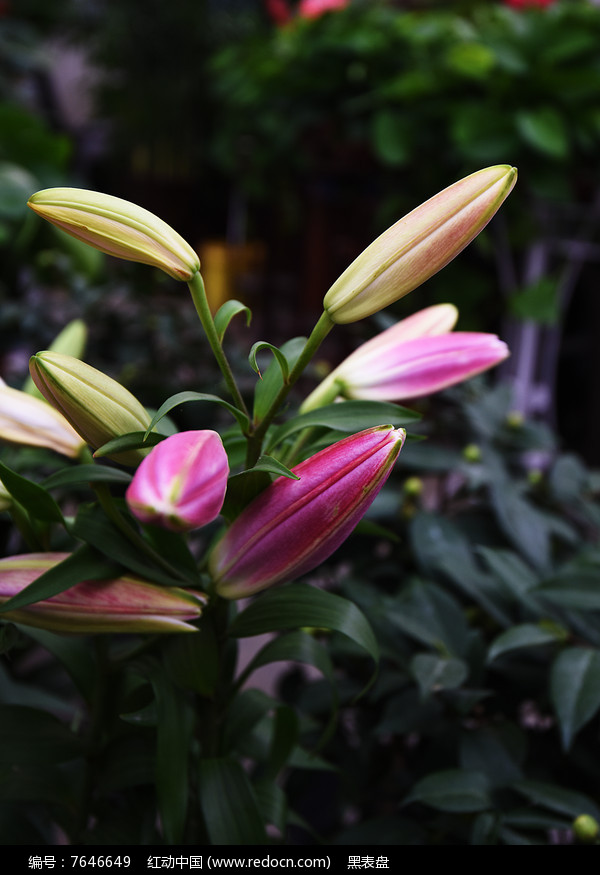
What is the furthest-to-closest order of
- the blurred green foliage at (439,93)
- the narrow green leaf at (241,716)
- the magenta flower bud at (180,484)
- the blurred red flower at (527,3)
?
the blurred red flower at (527,3) → the blurred green foliage at (439,93) → the narrow green leaf at (241,716) → the magenta flower bud at (180,484)

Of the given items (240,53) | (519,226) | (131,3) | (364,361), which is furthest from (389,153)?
(131,3)

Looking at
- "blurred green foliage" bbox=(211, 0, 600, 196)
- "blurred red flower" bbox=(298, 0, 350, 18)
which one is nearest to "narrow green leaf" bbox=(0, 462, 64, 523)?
"blurred green foliage" bbox=(211, 0, 600, 196)

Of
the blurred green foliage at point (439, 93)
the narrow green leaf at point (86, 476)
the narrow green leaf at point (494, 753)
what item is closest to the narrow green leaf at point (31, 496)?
the narrow green leaf at point (86, 476)

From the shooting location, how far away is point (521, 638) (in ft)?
1.09

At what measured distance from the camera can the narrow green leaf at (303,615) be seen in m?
0.24

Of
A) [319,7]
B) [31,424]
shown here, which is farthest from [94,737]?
[319,7]

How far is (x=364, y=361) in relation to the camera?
11.3 inches

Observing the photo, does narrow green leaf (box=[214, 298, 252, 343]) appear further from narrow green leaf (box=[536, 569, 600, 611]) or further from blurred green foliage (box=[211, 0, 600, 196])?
blurred green foliage (box=[211, 0, 600, 196])

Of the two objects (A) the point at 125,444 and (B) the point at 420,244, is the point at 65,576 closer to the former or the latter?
(A) the point at 125,444

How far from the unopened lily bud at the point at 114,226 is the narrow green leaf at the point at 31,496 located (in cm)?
8

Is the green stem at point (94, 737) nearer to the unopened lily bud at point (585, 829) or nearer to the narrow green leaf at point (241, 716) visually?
the narrow green leaf at point (241, 716)

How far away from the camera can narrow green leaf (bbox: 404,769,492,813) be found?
12.0 inches

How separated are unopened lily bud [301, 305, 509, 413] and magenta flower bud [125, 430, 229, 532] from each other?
0.09m

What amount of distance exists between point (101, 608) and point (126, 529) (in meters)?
0.03
